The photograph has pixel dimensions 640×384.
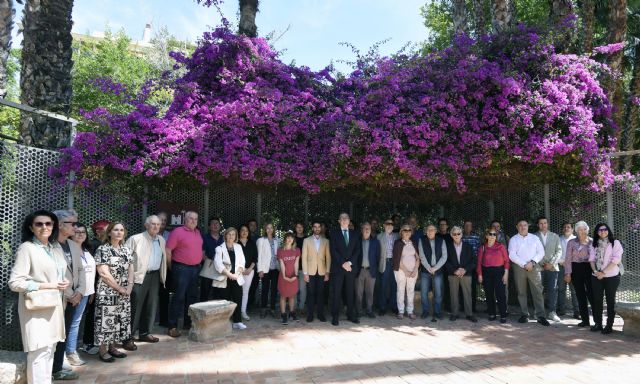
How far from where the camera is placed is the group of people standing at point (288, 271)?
4.89m

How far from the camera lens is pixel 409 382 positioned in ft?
14.4

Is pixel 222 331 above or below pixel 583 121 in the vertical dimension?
below

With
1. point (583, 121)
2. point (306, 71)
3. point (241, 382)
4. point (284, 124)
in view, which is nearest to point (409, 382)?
point (241, 382)

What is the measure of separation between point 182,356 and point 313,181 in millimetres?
3955

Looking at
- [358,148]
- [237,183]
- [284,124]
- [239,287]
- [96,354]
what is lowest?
[96,354]

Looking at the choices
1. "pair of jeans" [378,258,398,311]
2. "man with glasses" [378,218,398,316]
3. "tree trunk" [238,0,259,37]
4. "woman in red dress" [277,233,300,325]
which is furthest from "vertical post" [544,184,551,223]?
"tree trunk" [238,0,259,37]

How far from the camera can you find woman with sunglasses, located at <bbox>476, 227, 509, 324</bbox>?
24.3 ft

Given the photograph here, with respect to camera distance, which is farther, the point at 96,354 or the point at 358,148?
the point at 358,148

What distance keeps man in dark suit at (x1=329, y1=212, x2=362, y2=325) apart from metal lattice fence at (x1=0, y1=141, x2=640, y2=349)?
2.15 metres

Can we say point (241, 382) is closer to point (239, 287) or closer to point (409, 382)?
point (409, 382)

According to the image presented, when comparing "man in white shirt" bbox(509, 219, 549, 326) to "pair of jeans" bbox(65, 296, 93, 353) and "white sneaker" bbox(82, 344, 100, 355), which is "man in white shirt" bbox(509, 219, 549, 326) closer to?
"white sneaker" bbox(82, 344, 100, 355)

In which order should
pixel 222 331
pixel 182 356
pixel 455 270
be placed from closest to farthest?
pixel 182 356 < pixel 222 331 < pixel 455 270

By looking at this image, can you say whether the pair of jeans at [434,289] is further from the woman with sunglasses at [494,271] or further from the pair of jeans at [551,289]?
the pair of jeans at [551,289]

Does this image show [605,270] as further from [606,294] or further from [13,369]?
[13,369]
